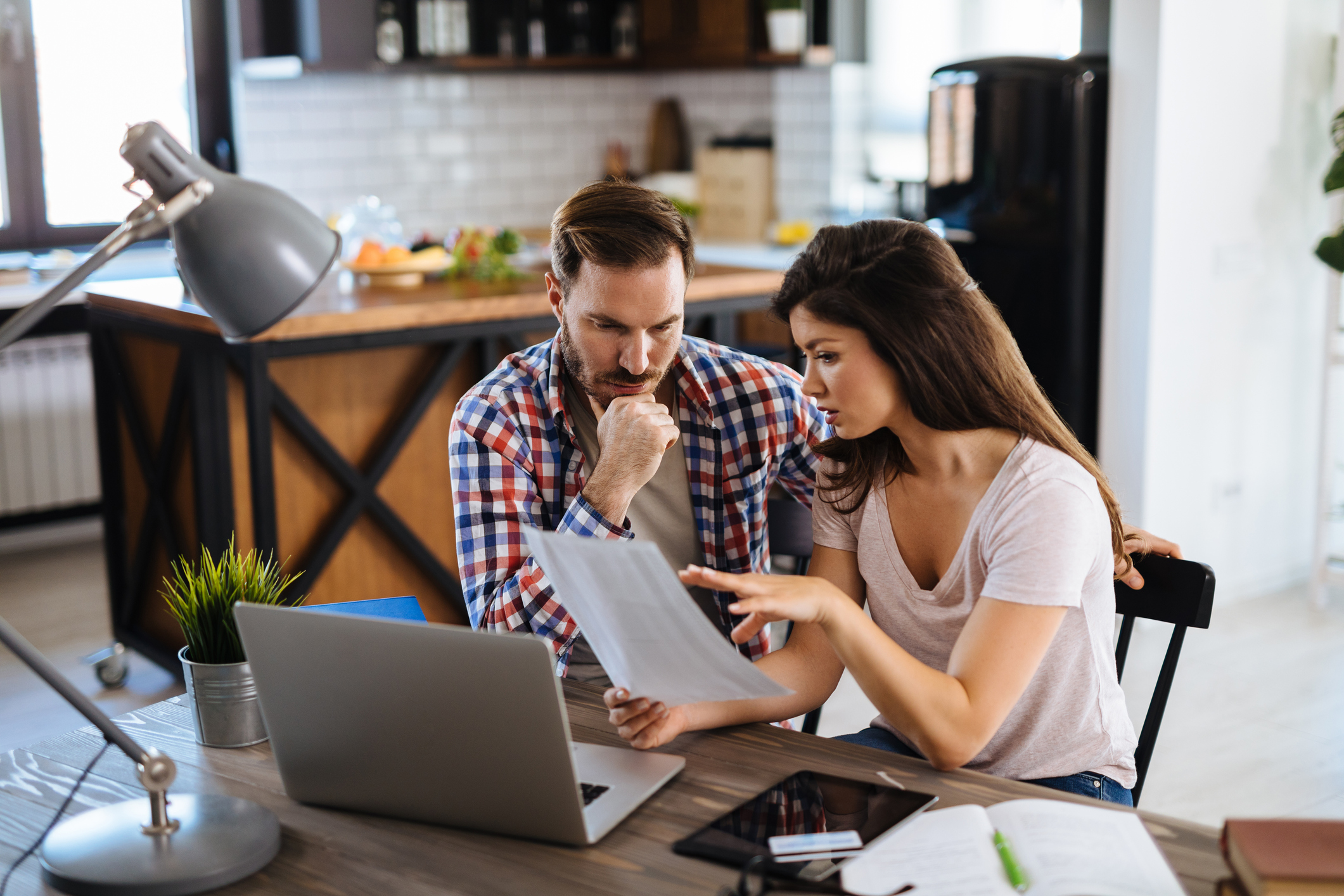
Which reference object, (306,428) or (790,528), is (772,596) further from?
(306,428)

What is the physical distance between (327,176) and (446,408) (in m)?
2.59

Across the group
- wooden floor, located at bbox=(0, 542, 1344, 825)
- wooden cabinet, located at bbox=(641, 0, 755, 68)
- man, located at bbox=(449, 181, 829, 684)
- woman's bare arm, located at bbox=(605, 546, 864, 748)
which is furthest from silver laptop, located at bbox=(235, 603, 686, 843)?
wooden cabinet, located at bbox=(641, 0, 755, 68)

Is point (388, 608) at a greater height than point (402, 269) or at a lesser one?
lesser

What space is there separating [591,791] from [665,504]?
0.75 meters

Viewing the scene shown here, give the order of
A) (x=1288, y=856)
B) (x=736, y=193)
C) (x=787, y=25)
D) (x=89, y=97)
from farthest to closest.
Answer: (x=736, y=193) < (x=787, y=25) < (x=89, y=97) < (x=1288, y=856)

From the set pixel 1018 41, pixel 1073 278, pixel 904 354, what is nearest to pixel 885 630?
pixel 904 354

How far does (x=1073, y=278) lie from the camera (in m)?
4.12

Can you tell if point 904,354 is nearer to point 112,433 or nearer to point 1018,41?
point 112,433

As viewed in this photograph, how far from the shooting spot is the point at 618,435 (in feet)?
5.77

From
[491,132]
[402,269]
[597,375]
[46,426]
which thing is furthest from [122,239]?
[491,132]

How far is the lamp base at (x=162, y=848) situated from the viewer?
1156 millimetres

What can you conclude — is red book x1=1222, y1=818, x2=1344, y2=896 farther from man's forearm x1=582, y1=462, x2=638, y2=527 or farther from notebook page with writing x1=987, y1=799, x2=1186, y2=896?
man's forearm x1=582, y1=462, x2=638, y2=527

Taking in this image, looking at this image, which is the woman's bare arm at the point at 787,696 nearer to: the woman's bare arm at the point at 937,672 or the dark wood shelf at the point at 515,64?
the woman's bare arm at the point at 937,672

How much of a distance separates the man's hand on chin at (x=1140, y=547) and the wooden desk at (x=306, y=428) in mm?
2039
